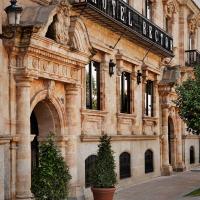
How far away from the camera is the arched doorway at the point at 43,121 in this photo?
53.3ft

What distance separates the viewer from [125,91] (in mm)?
22797

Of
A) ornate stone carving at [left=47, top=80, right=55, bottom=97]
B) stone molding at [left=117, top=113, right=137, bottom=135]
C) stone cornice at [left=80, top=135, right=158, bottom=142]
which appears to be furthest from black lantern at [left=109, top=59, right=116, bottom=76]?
ornate stone carving at [left=47, top=80, right=55, bottom=97]

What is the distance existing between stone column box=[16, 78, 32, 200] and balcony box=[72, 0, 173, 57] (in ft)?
13.3

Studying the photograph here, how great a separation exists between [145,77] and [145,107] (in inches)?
57.9

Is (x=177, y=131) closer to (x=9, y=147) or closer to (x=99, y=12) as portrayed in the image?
(x=99, y=12)

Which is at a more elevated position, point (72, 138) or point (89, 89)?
point (89, 89)

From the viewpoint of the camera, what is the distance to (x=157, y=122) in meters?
26.3

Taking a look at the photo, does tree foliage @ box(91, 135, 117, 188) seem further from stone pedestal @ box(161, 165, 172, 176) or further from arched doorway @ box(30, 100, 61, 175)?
stone pedestal @ box(161, 165, 172, 176)

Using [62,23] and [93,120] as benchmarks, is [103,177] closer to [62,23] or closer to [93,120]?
[93,120]

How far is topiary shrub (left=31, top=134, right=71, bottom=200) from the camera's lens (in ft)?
41.5

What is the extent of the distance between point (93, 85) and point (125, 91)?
3.56m

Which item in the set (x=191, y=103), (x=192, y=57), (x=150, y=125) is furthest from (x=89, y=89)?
(x=192, y=57)

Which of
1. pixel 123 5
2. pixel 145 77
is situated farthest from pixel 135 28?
pixel 145 77

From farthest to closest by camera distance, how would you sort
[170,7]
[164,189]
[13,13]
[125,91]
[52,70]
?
1. [170,7]
2. [125,91]
3. [164,189]
4. [52,70]
5. [13,13]
